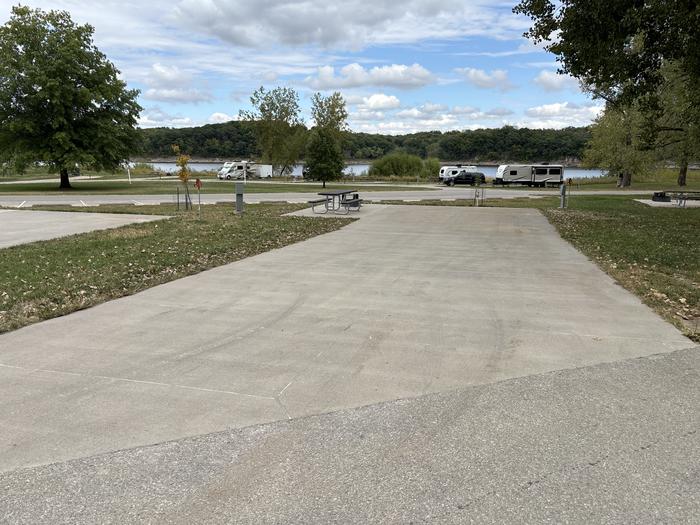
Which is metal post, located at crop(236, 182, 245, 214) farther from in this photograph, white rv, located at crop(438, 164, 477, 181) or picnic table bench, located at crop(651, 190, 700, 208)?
white rv, located at crop(438, 164, 477, 181)

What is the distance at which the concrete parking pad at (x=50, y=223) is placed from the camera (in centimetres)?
1176

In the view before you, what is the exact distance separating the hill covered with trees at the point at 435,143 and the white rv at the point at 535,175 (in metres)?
36.7

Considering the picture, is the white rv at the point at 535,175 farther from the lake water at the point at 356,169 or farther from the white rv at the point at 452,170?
the lake water at the point at 356,169

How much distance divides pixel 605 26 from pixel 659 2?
1345mm

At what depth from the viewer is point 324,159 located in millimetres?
38375

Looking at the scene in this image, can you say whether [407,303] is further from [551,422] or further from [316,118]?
[316,118]

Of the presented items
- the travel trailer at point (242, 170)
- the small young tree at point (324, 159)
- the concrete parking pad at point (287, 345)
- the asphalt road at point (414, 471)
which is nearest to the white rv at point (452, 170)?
the small young tree at point (324, 159)

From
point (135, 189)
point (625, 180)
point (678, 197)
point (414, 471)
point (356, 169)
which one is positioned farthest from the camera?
point (356, 169)

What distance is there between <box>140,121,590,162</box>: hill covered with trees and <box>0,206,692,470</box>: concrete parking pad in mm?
81367

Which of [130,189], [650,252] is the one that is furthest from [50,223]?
[130,189]

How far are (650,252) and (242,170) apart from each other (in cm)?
5186

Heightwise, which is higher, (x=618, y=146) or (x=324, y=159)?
(x=618, y=146)

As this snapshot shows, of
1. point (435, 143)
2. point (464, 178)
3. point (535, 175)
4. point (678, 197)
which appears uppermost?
point (435, 143)

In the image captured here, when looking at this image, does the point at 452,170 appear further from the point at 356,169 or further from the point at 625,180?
the point at 356,169
